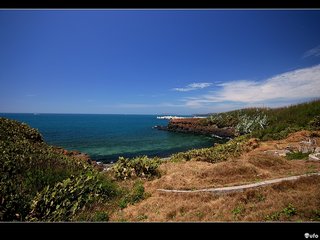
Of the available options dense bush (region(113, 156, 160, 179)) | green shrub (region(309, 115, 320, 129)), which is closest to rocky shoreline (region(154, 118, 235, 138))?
green shrub (region(309, 115, 320, 129))

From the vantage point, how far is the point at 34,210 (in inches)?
195

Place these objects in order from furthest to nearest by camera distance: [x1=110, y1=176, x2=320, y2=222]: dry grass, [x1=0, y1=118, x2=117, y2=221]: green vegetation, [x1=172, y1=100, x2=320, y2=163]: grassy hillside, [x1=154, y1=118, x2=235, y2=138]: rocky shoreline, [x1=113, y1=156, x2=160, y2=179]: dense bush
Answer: [x1=154, y1=118, x2=235, y2=138]: rocky shoreline
[x1=172, y1=100, x2=320, y2=163]: grassy hillside
[x1=113, y1=156, x2=160, y2=179]: dense bush
[x1=0, y1=118, x2=117, y2=221]: green vegetation
[x1=110, y1=176, x2=320, y2=222]: dry grass

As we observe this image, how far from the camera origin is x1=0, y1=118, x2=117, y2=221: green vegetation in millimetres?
4750

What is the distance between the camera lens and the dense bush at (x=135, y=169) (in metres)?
10.6

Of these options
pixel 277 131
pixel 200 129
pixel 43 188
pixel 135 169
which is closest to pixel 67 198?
pixel 43 188

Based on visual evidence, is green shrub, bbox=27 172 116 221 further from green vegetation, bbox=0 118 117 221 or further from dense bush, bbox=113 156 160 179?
dense bush, bbox=113 156 160 179

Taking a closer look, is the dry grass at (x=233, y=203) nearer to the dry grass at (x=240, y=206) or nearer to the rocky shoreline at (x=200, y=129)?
the dry grass at (x=240, y=206)

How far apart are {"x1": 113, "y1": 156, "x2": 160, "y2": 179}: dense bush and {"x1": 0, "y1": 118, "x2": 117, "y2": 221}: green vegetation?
3060 mm

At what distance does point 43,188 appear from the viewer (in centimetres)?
581

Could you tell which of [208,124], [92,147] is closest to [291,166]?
[92,147]

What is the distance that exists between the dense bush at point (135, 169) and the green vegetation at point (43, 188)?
3.06 m
